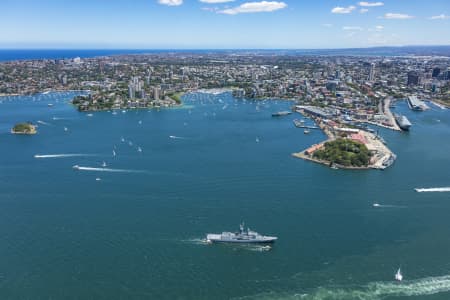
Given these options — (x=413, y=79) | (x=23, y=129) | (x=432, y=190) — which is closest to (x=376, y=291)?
(x=432, y=190)

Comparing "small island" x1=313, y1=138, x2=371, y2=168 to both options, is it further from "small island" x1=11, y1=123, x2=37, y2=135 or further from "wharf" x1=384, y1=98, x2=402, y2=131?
"small island" x1=11, y1=123, x2=37, y2=135

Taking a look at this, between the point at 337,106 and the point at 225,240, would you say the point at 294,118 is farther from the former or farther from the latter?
the point at 225,240

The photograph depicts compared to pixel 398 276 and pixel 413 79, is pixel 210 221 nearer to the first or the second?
pixel 398 276

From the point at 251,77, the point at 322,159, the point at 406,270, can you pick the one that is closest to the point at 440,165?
the point at 322,159

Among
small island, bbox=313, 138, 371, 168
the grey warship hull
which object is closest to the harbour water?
the grey warship hull

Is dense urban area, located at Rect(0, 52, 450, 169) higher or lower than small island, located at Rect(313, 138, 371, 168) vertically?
higher

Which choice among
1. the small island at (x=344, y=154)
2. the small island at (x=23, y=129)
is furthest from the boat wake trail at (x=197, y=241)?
the small island at (x=23, y=129)
